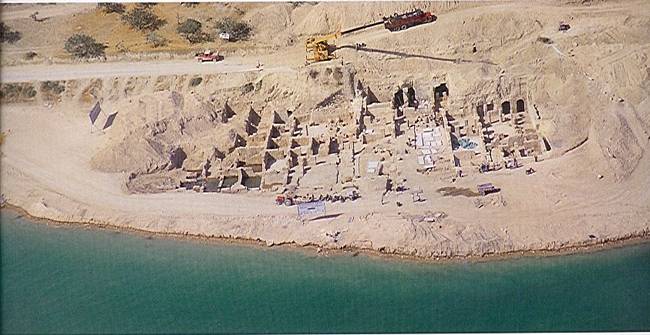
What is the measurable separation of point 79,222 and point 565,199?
54.2ft

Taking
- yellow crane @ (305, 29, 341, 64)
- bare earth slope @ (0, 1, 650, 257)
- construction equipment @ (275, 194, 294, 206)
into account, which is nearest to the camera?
bare earth slope @ (0, 1, 650, 257)

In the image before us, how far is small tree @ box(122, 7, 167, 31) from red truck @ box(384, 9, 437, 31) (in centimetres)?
1062

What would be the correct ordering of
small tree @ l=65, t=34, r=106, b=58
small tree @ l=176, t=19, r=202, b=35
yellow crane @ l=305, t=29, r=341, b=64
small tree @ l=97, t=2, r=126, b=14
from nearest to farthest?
yellow crane @ l=305, t=29, r=341, b=64 < small tree @ l=65, t=34, r=106, b=58 < small tree @ l=176, t=19, r=202, b=35 < small tree @ l=97, t=2, r=126, b=14

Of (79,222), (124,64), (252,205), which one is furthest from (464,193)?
(124,64)

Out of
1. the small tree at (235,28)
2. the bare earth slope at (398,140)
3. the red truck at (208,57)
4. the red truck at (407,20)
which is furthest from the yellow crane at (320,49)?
the red truck at (208,57)

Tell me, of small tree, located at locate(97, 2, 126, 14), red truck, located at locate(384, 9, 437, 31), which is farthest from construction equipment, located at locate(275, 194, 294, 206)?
small tree, located at locate(97, 2, 126, 14)

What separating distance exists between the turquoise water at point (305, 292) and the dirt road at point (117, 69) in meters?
9.21

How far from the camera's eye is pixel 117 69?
30.9m

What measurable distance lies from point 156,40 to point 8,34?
20.2ft

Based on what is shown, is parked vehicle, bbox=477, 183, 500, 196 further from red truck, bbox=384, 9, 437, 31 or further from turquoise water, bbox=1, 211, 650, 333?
red truck, bbox=384, 9, 437, 31

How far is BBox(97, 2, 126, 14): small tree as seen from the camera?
112ft

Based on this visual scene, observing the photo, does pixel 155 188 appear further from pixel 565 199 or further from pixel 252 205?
pixel 565 199

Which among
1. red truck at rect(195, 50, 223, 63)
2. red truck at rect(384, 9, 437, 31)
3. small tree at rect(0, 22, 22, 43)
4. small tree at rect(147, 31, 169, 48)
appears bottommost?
red truck at rect(195, 50, 223, 63)

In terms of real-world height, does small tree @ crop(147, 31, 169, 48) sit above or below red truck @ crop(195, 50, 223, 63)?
above
